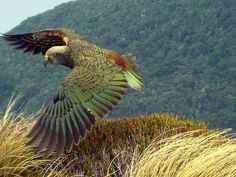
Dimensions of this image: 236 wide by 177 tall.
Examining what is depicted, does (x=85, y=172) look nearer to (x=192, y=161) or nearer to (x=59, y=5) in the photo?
(x=192, y=161)

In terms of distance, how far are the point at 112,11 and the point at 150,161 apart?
112m

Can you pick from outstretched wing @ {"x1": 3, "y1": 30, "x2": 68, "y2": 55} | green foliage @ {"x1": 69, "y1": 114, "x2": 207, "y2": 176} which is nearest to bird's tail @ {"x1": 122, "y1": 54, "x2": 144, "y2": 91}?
green foliage @ {"x1": 69, "y1": 114, "x2": 207, "y2": 176}

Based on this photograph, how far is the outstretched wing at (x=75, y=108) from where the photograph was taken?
24.0ft

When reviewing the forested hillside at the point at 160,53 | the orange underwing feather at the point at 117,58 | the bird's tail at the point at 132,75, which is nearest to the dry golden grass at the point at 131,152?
the bird's tail at the point at 132,75

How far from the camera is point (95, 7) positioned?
404 feet

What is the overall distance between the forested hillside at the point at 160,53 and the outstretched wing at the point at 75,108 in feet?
174

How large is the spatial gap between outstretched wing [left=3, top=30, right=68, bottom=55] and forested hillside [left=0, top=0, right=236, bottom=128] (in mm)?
50923

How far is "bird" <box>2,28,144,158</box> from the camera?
7320 mm

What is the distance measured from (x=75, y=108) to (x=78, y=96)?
158 millimetres

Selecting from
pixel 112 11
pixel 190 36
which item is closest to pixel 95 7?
pixel 112 11

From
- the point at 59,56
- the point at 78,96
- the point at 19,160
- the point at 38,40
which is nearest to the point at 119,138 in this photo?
the point at 78,96

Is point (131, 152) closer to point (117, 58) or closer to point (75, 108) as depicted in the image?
point (75, 108)

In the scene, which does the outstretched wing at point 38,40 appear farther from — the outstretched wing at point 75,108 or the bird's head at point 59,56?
the outstretched wing at point 75,108

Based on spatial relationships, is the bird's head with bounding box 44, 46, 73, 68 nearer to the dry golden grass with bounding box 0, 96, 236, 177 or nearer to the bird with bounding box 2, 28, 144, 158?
the bird with bounding box 2, 28, 144, 158
